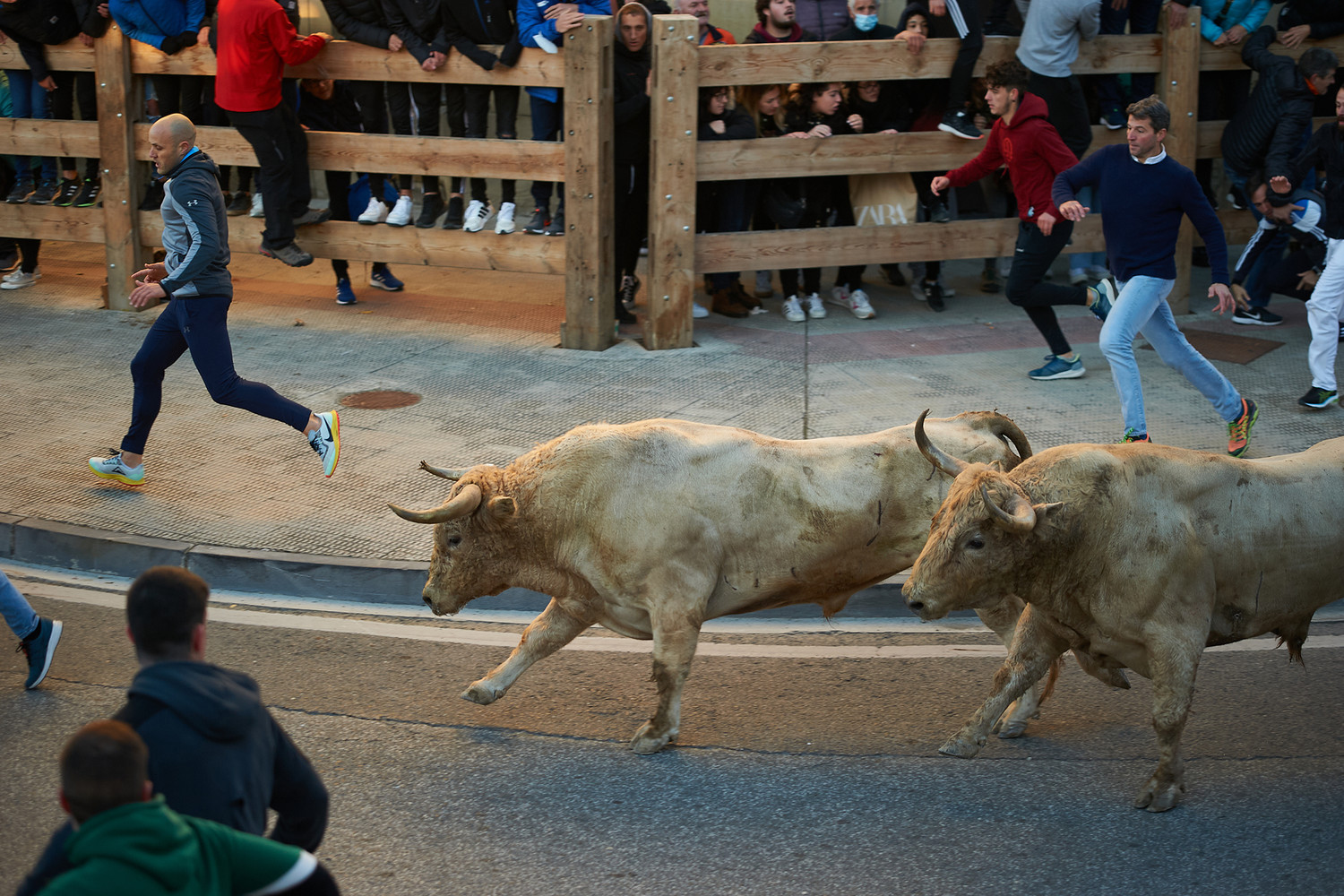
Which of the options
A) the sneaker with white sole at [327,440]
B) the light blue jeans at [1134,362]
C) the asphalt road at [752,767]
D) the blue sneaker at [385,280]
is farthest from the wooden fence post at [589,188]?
the asphalt road at [752,767]

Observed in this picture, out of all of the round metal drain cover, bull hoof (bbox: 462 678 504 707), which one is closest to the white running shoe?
the round metal drain cover

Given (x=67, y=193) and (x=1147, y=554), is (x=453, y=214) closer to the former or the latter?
(x=67, y=193)

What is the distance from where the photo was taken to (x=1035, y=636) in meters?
5.36

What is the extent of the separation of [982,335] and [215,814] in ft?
30.6

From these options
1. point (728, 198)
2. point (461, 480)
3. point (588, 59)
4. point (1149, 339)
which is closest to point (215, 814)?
point (461, 480)

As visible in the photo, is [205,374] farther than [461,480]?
Yes

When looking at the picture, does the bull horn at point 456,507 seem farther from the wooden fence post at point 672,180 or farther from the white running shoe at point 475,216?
the white running shoe at point 475,216

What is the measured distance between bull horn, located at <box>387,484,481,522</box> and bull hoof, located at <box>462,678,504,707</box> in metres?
0.84

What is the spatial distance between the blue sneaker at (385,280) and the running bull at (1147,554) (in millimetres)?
8631

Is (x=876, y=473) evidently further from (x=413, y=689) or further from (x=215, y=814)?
(x=215, y=814)

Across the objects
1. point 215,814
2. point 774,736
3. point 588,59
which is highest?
point 588,59

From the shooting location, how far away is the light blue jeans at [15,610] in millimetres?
5844

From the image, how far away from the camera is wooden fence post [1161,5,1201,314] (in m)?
11.4

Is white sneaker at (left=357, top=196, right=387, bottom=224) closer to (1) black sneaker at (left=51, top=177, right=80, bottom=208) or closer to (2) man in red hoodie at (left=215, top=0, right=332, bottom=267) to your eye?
(2) man in red hoodie at (left=215, top=0, right=332, bottom=267)
